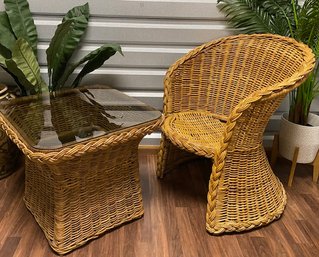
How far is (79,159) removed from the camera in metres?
1.40

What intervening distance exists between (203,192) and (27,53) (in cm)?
121

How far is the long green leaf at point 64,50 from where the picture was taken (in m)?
1.85

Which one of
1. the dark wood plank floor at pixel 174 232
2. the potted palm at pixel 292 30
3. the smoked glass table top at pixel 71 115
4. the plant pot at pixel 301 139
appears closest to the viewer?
the smoked glass table top at pixel 71 115

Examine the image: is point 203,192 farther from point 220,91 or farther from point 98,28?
point 98,28

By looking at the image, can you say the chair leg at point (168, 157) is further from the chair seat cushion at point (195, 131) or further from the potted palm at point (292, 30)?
the potted palm at point (292, 30)

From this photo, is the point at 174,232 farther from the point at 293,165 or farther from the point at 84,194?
the point at 293,165

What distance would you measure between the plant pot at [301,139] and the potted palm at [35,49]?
109 cm

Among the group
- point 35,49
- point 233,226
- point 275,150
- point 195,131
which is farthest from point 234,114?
point 35,49

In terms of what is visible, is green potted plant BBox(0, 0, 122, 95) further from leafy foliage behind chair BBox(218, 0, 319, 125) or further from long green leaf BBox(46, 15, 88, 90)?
leafy foliage behind chair BBox(218, 0, 319, 125)

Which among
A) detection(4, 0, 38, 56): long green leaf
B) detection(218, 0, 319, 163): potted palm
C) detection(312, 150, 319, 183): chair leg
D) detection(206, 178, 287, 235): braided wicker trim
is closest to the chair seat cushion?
detection(206, 178, 287, 235): braided wicker trim

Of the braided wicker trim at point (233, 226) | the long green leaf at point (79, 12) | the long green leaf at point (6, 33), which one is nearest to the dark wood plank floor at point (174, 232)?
the braided wicker trim at point (233, 226)

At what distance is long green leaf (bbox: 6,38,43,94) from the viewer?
1661 mm

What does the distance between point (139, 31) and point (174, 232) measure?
1182 millimetres

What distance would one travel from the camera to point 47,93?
181 centimetres
